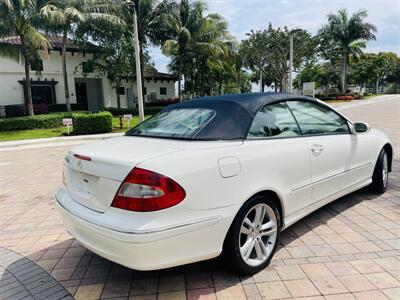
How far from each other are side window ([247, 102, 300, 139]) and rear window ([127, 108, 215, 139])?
43 centimetres

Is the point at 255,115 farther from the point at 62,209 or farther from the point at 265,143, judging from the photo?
the point at 62,209

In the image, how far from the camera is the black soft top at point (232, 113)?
2.91 metres

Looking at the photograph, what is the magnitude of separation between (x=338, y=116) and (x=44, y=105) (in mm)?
23781

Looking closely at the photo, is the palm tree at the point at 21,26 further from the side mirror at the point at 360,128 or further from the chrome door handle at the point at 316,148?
the chrome door handle at the point at 316,148

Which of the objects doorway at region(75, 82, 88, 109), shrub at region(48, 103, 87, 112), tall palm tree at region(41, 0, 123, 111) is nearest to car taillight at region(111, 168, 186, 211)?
tall palm tree at region(41, 0, 123, 111)

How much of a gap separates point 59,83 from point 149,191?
1069 inches

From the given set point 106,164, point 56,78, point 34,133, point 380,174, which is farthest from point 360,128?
point 56,78

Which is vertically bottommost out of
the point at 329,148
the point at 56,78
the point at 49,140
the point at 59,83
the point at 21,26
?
the point at 49,140

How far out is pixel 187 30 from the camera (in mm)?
25406

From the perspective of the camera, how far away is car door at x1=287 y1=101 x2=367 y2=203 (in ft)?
11.7

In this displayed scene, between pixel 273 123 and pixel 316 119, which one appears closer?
pixel 273 123

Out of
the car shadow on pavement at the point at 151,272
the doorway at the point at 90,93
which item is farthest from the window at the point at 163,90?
the car shadow on pavement at the point at 151,272

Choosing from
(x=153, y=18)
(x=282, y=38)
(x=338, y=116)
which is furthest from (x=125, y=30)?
(x=338, y=116)

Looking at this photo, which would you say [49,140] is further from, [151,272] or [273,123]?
[273,123]
